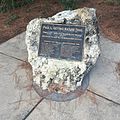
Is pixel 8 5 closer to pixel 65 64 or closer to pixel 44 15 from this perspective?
pixel 44 15

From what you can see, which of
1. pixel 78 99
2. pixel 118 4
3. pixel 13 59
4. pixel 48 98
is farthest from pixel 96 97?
pixel 118 4

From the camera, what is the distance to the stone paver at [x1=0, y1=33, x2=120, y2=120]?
330 centimetres

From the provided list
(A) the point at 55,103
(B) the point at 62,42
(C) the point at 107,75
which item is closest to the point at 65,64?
(B) the point at 62,42

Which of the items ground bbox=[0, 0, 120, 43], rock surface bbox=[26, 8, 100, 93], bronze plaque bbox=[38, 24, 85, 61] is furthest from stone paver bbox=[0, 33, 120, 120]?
ground bbox=[0, 0, 120, 43]

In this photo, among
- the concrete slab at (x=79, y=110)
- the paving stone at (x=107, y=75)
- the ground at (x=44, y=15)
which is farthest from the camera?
the ground at (x=44, y=15)

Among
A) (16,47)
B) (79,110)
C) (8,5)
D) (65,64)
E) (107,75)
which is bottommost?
(79,110)

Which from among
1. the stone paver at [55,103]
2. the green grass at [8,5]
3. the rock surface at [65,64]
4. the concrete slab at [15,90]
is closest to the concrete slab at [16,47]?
the stone paver at [55,103]

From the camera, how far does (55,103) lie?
Result: 3457 millimetres

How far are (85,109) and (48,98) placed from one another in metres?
0.49

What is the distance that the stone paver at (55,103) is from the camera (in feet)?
10.8

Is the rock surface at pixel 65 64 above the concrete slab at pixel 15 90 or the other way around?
above

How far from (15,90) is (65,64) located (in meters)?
0.75

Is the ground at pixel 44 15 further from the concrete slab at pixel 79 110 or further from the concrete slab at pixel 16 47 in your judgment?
the concrete slab at pixel 79 110

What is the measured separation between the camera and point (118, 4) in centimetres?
569
